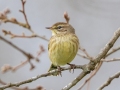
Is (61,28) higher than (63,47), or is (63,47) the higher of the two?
(61,28)

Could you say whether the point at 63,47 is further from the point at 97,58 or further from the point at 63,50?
the point at 97,58

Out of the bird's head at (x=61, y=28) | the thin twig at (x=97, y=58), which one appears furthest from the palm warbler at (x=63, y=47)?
the thin twig at (x=97, y=58)

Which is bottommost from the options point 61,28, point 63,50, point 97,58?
point 97,58

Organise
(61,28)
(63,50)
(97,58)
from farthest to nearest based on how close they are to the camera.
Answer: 1. (61,28)
2. (63,50)
3. (97,58)

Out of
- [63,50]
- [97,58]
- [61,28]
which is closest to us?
[97,58]

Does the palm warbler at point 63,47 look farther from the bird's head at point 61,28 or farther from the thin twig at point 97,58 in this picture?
the thin twig at point 97,58

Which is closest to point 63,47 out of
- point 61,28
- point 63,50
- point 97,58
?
point 63,50

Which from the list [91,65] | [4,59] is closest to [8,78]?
[4,59]

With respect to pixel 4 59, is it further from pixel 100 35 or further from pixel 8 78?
pixel 100 35
